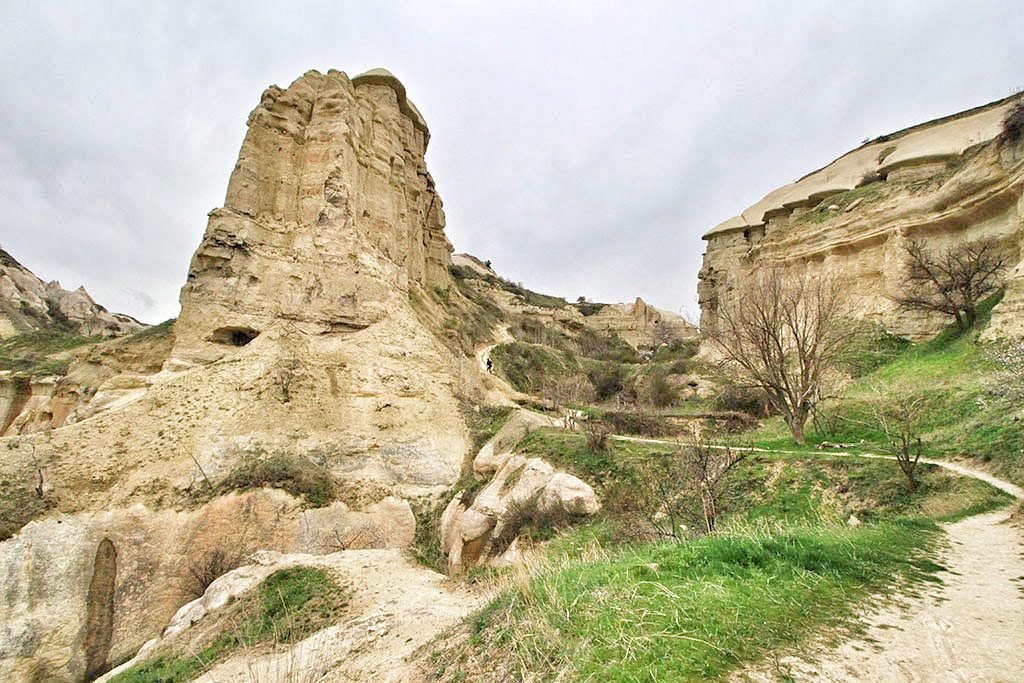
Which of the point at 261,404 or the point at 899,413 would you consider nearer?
the point at 899,413

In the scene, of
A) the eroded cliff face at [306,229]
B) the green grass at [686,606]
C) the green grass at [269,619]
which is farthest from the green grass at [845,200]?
the green grass at [269,619]

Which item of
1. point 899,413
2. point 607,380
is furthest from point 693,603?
point 607,380

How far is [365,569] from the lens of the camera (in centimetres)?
959

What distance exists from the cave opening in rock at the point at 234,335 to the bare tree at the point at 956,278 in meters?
25.3

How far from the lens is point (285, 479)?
11.9m

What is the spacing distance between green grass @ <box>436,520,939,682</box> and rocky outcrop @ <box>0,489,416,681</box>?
29.9 feet

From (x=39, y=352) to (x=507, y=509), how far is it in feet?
104

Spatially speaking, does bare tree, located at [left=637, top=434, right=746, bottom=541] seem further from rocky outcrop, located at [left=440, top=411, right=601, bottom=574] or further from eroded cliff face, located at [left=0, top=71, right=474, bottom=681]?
eroded cliff face, located at [left=0, top=71, right=474, bottom=681]

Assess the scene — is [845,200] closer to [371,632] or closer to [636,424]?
[636,424]

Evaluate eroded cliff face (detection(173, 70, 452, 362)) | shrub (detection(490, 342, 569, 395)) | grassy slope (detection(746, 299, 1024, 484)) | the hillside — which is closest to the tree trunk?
grassy slope (detection(746, 299, 1024, 484))

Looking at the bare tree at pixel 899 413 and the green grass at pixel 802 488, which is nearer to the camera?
the green grass at pixel 802 488

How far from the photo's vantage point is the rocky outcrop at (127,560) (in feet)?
29.9

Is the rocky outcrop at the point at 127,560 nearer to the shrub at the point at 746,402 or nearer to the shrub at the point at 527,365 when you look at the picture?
the shrub at the point at 746,402

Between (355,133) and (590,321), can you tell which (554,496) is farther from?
(590,321)
